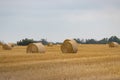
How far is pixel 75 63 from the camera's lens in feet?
50.9

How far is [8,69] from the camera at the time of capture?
45.1 feet

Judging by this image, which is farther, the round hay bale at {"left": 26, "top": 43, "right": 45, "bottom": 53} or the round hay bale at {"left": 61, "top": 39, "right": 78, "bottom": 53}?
the round hay bale at {"left": 61, "top": 39, "right": 78, "bottom": 53}

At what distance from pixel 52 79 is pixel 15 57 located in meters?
7.42

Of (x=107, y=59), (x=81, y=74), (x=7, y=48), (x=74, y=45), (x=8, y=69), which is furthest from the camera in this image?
(x=7, y=48)

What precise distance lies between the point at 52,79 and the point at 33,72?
5.80 feet

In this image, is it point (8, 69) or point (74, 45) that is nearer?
point (8, 69)

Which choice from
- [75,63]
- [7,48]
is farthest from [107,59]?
[7,48]

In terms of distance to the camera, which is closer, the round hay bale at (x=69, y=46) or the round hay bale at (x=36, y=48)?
the round hay bale at (x=36, y=48)

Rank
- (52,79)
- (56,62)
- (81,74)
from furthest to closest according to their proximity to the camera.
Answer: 1. (56,62)
2. (81,74)
3. (52,79)

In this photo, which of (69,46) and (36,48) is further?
(69,46)

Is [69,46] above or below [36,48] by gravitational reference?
above

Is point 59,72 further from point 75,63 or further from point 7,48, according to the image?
point 7,48

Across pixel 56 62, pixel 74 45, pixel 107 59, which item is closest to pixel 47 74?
pixel 56 62

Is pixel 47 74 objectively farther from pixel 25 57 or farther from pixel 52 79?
pixel 25 57
